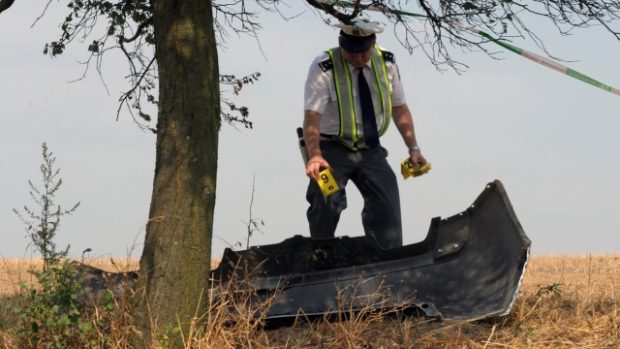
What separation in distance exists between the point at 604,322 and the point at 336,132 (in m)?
2.21

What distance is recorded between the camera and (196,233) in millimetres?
Result: 6102

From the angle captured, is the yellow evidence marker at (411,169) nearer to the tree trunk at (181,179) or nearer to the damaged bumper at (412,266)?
the damaged bumper at (412,266)

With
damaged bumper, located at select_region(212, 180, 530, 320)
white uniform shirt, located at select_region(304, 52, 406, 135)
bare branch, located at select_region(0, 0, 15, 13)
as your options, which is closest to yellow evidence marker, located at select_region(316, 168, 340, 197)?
damaged bumper, located at select_region(212, 180, 530, 320)

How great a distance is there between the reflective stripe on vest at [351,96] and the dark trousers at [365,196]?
11 centimetres

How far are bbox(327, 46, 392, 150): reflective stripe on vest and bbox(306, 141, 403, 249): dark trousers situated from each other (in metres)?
0.11

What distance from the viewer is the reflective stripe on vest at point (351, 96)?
25.3 feet

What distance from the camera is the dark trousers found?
7820 mm

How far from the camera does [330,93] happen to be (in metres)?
7.70

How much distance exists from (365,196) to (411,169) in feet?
1.73

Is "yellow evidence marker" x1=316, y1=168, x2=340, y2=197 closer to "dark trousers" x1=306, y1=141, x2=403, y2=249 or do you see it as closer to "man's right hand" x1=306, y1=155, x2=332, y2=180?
"man's right hand" x1=306, y1=155, x2=332, y2=180

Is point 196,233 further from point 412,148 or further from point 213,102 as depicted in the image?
point 412,148

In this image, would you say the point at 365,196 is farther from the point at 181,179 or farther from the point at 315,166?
the point at 181,179

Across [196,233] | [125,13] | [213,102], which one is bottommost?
[196,233]

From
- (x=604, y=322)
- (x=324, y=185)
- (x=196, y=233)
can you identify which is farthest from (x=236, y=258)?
(x=604, y=322)
